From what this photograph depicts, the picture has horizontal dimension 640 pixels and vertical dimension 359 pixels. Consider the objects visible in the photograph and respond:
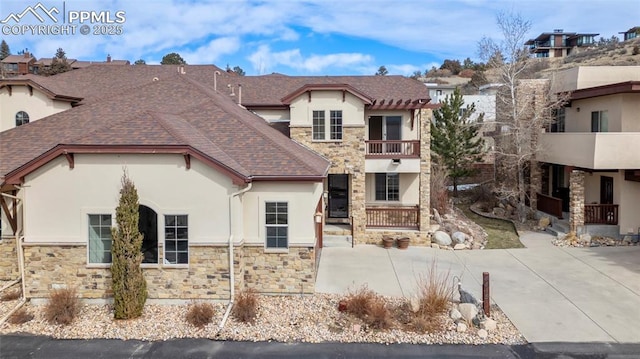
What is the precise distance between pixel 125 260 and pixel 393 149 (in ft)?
43.3

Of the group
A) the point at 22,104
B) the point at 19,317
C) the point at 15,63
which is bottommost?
the point at 19,317

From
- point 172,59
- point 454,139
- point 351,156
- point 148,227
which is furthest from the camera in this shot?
point 172,59

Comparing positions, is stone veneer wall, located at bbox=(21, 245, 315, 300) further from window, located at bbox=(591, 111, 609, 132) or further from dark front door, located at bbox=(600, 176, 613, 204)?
dark front door, located at bbox=(600, 176, 613, 204)

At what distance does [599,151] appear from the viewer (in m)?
18.5

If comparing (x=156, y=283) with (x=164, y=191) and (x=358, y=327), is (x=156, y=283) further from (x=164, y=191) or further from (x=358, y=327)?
(x=358, y=327)

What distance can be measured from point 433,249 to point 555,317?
24.5ft

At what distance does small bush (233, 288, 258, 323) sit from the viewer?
37.9ft

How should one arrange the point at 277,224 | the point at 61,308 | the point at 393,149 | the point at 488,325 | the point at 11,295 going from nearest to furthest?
the point at 488,325
the point at 61,308
the point at 11,295
the point at 277,224
the point at 393,149

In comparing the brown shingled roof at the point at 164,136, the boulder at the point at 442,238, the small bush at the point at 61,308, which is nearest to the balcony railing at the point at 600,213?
the boulder at the point at 442,238

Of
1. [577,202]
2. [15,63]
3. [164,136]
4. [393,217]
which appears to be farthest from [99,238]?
[15,63]

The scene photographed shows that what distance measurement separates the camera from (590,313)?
39.3 ft

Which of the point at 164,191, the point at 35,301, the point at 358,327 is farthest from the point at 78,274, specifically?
the point at 358,327

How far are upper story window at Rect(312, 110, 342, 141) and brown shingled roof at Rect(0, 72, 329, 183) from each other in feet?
6.95

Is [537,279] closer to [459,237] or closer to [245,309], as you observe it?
[459,237]
